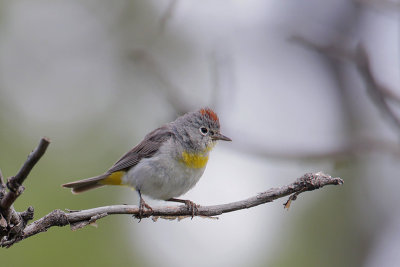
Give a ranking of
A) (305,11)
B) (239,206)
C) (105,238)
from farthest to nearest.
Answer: (305,11), (105,238), (239,206)

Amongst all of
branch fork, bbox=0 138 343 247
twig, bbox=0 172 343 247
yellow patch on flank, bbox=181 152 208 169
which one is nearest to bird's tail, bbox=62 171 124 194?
yellow patch on flank, bbox=181 152 208 169

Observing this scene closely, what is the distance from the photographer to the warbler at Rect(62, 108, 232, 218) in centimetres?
517

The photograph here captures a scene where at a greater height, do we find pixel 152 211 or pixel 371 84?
pixel 371 84

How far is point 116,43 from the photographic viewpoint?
1203 centimetres

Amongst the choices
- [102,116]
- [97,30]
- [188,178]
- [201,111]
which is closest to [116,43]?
[97,30]

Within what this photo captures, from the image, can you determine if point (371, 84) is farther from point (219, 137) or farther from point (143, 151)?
point (143, 151)

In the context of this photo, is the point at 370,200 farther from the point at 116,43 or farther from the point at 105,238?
the point at 116,43

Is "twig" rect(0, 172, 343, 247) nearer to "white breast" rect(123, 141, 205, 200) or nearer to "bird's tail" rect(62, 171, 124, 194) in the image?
"white breast" rect(123, 141, 205, 200)

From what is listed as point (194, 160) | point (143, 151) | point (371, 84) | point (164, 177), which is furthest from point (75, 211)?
point (371, 84)

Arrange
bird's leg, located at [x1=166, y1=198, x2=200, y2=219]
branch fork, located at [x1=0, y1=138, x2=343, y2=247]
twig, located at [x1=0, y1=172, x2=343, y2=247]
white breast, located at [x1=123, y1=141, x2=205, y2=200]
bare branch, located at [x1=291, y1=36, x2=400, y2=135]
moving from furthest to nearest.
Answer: white breast, located at [x1=123, y1=141, x2=205, y2=200] < bare branch, located at [x1=291, y1=36, x2=400, y2=135] < bird's leg, located at [x1=166, y1=198, x2=200, y2=219] < twig, located at [x1=0, y1=172, x2=343, y2=247] < branch fork, located at [x1=0, y1=138, x2=343, y2=247]

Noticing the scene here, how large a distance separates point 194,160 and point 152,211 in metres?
1.80

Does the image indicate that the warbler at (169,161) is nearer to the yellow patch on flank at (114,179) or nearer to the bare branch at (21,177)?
the yellow patch on flank at (114,179)

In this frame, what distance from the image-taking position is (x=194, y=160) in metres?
5.32

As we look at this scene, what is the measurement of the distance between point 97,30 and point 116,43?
85 centimetres
